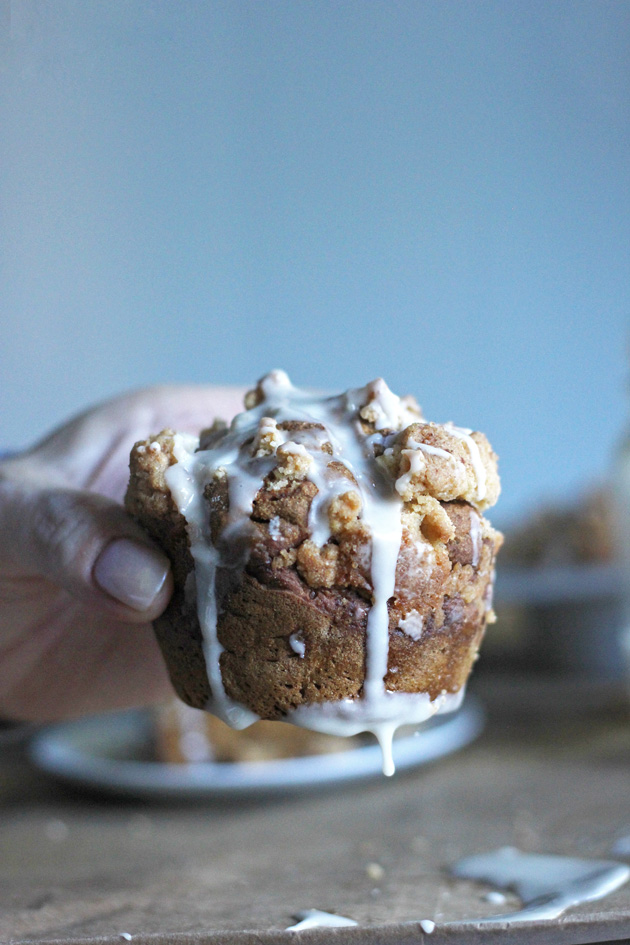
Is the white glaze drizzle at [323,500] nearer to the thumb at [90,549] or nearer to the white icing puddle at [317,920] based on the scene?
the thumb at [90,549]

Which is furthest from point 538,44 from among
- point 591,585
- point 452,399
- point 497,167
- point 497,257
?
point 591,585

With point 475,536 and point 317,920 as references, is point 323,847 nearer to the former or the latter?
point 317,920

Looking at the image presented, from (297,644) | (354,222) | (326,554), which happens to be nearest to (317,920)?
(297,644)

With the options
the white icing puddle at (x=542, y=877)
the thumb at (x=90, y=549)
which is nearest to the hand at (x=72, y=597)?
the thumb at (x=90, y=549)

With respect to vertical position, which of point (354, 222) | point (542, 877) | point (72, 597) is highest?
point (354, 222)

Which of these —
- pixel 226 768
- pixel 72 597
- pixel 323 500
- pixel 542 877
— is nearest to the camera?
pixel 323 500

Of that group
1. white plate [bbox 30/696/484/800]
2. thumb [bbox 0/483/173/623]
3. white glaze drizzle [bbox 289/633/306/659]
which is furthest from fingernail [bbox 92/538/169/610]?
white plate [bbox 30/696/484/800]

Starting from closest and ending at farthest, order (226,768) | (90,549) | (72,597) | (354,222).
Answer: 1. (90,549)
2. (72,597)
3. (226,768)
4. (354,222)

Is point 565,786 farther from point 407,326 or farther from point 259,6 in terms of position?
point 259,6
